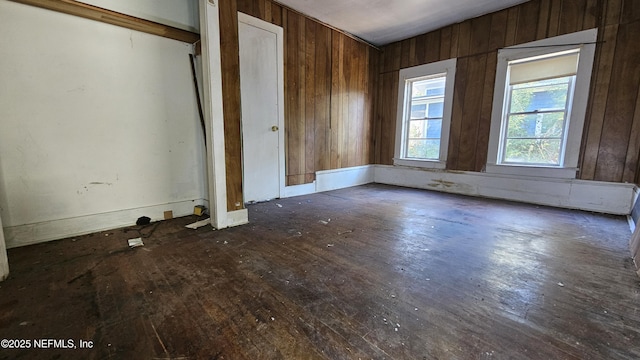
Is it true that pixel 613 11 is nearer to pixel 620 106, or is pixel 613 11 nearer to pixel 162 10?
pixel 620 106

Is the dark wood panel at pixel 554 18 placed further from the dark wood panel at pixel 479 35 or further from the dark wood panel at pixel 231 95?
the dark wood panel at pixel 231 95

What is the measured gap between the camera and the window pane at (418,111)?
508 centimetres

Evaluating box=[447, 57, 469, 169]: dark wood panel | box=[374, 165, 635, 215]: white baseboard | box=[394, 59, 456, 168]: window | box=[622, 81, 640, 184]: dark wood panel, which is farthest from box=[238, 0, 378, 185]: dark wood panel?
box=[622, 81, 640, 184]: dark wood panel

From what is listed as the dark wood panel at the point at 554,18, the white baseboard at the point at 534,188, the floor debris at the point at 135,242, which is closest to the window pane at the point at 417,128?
the white baseboard at the point at 534,188

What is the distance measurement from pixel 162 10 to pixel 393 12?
3.22 meters

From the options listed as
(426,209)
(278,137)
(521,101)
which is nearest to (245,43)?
(278,137)

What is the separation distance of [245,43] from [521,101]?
4.20 meters

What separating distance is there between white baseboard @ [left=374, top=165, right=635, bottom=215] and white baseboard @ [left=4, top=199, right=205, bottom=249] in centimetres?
429

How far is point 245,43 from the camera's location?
3.51m

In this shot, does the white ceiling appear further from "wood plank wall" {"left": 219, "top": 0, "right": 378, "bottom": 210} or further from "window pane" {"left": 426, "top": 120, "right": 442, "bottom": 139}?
"window pane" {"left": 426, "top": 120, "right": 442, "bottom": 139}

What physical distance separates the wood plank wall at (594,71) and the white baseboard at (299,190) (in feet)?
8.48

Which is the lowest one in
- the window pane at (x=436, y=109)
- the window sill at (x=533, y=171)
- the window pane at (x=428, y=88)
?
the window sill at (x=533, y=171)

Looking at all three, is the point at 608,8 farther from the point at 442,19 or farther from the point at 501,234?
the point at 501,234

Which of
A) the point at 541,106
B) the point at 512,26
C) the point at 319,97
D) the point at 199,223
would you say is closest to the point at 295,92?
the point at 319,97
